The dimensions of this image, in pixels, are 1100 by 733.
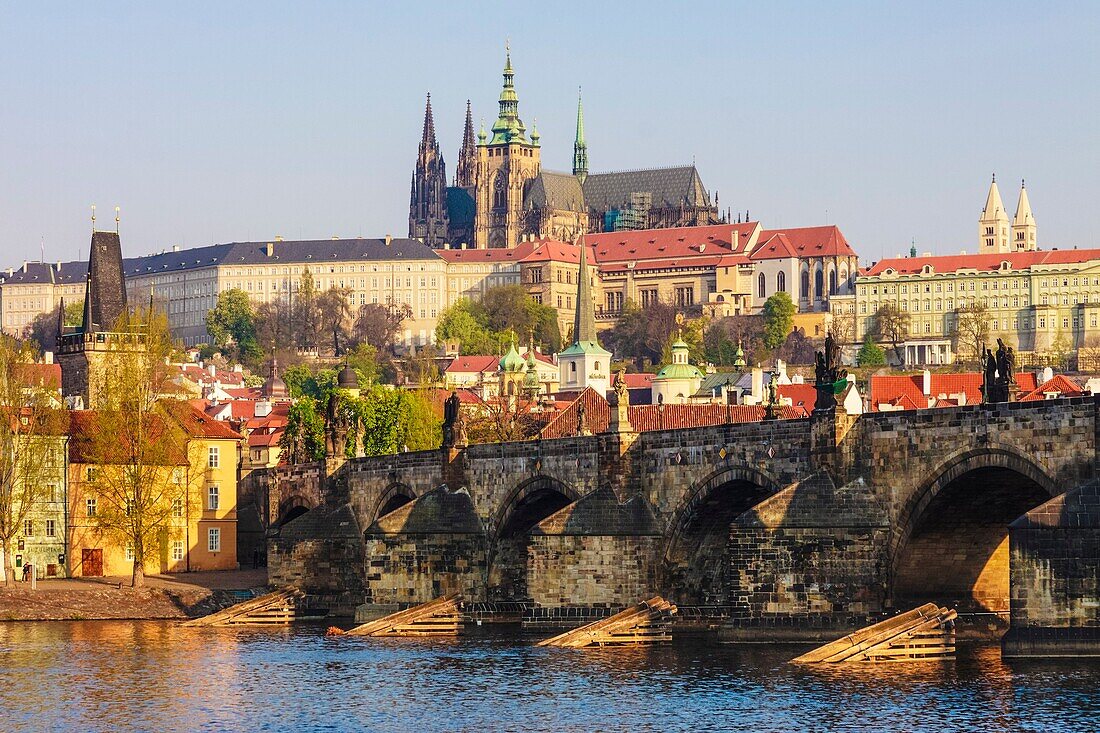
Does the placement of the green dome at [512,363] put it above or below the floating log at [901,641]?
above

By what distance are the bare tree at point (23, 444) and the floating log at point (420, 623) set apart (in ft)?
61.8

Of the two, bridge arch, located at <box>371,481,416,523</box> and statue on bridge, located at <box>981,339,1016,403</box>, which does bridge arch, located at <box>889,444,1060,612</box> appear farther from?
bridge arch, located at <box>371,481,416,523</box>

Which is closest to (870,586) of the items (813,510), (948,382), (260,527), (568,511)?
(813,510)

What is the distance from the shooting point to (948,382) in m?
127

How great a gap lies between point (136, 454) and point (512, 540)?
18613mm

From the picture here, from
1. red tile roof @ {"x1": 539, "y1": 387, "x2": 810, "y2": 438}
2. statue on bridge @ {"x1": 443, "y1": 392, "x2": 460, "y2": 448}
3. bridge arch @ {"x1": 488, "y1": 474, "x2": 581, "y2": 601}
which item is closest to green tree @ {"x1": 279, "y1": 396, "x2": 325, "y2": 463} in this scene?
red tile roof @ {"x1": 539, "y1": 387, "x2": 810, "y2": 438}

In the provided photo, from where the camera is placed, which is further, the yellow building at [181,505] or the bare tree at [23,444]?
the yellow building at [181,505]

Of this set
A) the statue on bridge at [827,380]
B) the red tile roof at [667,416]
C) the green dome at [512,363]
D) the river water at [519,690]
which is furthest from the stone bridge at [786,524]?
the green dome at [512,363]

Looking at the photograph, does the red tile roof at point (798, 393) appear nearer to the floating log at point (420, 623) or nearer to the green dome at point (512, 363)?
the green dome at point (512, 363)

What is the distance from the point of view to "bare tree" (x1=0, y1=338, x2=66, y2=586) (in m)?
77.8

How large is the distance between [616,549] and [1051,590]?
1805 centimetres

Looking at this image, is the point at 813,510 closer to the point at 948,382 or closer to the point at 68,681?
the point at 68,681

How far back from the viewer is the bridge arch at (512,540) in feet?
217

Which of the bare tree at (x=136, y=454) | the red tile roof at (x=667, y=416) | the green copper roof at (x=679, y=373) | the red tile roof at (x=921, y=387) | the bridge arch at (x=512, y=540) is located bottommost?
the bridge arch at (x=512, y=540)
